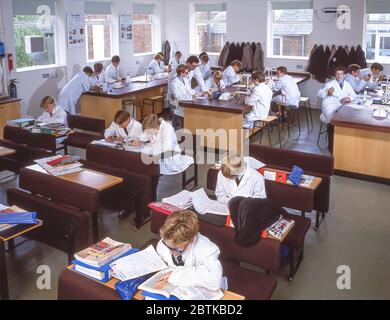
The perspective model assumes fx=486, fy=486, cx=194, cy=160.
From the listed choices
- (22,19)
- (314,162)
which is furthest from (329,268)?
(22,19)

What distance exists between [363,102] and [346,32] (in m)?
3.45

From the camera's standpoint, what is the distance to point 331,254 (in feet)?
15.8

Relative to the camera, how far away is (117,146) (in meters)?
5.82

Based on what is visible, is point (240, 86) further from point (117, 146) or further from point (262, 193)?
point (262, 193)

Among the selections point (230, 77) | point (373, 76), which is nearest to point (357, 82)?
point (373, 76)

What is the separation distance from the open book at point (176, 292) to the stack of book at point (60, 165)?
7.76 feet

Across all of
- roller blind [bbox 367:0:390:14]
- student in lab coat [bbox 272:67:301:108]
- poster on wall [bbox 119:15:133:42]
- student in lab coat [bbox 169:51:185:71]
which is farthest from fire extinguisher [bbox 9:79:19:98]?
roller blind [bbox 367:0:390:14]

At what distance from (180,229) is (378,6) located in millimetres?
9247

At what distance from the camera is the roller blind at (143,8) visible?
478 inches

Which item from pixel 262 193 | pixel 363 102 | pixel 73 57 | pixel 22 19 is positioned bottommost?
A: pixel 262 193

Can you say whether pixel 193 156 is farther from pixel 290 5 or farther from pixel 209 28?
pixel 209 28

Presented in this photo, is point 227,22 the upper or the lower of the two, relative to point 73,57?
Answer: upper

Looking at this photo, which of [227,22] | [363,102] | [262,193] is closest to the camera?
[262,193]

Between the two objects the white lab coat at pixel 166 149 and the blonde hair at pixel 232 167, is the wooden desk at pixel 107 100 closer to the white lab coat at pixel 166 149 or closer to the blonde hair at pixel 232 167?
the white lab coat at pixel 166 149
